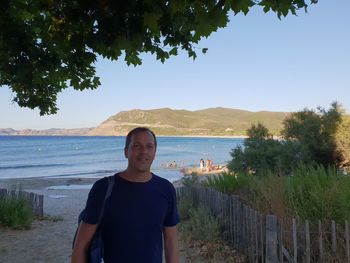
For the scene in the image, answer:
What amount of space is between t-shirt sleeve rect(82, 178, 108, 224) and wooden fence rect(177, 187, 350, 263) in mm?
2683

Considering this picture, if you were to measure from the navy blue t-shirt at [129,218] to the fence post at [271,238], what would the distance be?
249cm

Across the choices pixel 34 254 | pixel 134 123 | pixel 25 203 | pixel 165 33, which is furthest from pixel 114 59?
pixel 134 123

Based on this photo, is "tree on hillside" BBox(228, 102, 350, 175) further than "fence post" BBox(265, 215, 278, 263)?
Yes

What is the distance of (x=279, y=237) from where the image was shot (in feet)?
15.9

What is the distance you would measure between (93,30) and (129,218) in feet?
8.71

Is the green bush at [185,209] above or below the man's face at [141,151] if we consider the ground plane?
below

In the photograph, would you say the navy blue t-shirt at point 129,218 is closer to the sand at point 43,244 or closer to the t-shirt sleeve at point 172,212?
the t-shirt sleeve at point 172,212

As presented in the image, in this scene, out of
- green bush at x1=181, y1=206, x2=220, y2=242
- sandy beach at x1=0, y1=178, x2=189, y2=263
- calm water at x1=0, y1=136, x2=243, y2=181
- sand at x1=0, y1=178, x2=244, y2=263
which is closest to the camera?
green bush at x1=181, y1=206, x2=220, y2=242

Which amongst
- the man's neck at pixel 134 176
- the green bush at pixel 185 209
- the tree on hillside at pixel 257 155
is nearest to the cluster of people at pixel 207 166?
the tree on hillside at pixel 257 155

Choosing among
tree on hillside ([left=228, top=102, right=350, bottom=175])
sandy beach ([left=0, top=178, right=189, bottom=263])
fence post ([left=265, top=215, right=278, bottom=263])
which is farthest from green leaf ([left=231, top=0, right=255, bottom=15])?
tree on hillside ([left=228, top=102, right=350, bottom=175])

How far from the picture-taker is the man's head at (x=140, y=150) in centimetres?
268

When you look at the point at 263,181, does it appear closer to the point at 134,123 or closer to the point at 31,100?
the point at 31,100

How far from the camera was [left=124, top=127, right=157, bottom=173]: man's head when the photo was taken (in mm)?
2680

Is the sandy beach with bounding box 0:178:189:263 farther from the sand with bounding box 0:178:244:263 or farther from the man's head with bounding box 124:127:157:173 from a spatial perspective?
the man's head with bounding box 124:127:157:173
